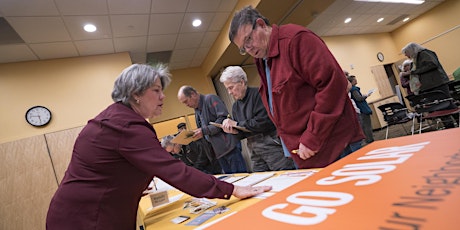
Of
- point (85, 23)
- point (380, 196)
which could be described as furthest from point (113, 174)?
point (85, 23)

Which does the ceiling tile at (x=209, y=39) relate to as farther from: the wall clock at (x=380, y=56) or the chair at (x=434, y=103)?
the wall clock at (x=380, y=56)

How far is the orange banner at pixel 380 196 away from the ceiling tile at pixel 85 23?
13.4ft

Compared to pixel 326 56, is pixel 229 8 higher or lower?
higher

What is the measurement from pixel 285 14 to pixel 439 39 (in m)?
6.67

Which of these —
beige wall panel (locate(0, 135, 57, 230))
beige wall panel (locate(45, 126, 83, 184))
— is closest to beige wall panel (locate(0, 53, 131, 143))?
beige wall panel (locate(45, 126, 83, 184))

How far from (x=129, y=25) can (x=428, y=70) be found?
181 inches

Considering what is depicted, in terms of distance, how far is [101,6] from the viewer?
347cm

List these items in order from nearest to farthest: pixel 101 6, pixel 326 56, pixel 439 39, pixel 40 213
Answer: pixel 326 56 < pixel 101 6 < pixel 40 213 < pixel 439 39

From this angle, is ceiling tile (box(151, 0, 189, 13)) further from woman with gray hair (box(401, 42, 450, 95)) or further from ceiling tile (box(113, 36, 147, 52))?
woman with gray hair (box(401, 42, 450, 95))

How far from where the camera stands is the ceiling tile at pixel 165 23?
13.5 ft

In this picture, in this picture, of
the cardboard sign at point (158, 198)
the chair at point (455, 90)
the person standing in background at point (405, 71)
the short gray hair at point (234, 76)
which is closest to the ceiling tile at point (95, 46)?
the short gray hair at point (234, 76)

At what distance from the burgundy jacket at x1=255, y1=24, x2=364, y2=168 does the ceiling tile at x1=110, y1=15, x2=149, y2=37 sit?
10.8 ft

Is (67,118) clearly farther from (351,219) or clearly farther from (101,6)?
(351,219)

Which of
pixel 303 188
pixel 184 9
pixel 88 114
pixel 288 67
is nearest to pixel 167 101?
pixel 88 114
